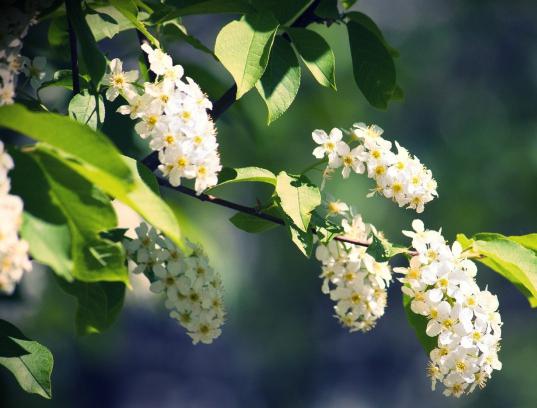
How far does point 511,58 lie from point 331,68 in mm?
6703

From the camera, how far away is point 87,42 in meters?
1.25

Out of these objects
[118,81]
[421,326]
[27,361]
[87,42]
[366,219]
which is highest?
[87,42]

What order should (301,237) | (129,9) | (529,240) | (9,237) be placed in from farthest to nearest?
(529,240) → (301,237) → (129,9) → (9,237)

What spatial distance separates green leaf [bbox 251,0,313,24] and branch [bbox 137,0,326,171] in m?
0.06

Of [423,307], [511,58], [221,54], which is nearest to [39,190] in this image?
[221,54]

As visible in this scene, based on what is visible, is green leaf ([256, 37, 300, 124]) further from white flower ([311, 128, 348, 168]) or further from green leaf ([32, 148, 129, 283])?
green leaf ([32, 148, 129, 283])

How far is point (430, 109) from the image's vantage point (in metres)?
7.55

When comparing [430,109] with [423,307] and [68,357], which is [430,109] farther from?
[423,307]

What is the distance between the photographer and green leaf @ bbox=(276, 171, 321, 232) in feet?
4.54

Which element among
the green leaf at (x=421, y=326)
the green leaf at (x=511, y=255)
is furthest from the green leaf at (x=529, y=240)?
the green leaf at (x=421, y=326)

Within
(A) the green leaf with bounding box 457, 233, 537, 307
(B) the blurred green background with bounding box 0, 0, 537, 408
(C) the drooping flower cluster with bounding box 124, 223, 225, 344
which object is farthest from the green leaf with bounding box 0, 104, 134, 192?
(B) the blurred green background with bounding box 0, 0, 537, 408

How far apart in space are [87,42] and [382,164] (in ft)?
1.96

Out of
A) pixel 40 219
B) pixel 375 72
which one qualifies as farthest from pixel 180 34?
pixel 40 219

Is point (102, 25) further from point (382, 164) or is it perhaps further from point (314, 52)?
point (382, 164)
